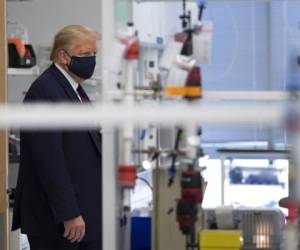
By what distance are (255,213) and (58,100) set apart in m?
0.87

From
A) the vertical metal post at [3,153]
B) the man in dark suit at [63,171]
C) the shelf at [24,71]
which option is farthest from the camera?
the shelf at [24,71]

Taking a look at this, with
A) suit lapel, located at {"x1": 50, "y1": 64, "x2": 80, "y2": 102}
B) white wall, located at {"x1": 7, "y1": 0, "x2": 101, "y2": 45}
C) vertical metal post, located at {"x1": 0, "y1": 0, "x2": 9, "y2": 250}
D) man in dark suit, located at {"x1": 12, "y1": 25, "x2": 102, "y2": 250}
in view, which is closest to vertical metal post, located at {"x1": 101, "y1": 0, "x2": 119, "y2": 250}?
man in dark suit, located at {"x1": 12, "y1": 25, "x2": 102, "y2": 250}

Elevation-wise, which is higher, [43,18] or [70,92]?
[43,18]

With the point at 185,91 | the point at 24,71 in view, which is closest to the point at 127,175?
the point at 185,91

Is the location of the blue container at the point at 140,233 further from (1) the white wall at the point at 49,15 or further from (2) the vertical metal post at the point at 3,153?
(1) the white wall at the point at 49,15

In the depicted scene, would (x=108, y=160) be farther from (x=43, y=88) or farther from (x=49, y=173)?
(x=43, y=88)

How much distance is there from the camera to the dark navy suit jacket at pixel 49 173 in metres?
2.34

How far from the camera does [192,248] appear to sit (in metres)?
1.97

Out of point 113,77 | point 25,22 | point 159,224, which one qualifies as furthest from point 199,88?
point 25,22

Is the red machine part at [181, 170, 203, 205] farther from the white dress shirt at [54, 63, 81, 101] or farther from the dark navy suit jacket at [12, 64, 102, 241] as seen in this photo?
the white dress shirt at [54, 63, 81, 101]

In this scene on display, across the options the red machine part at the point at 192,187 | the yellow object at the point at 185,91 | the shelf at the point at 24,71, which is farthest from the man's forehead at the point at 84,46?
the shelf at the point at 24,71

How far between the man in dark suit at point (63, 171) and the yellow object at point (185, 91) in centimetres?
62

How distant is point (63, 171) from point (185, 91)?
724 millimetres

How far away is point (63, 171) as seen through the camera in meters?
2.33
